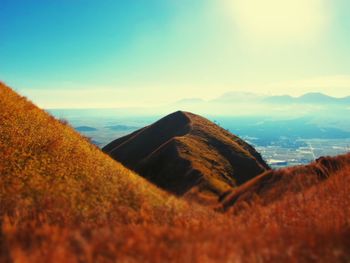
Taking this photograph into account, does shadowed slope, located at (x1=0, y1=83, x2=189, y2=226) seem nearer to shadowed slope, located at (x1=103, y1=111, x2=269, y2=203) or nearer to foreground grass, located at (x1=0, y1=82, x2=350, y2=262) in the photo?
foreground grass, located at (x1=0, y1=82, x2=350, y2=262)

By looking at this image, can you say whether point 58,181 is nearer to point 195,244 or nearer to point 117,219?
point 117,219

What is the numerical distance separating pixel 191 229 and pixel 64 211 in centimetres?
515

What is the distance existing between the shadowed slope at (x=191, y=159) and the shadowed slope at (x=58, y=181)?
2630 cm

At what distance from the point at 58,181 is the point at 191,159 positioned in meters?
50.2

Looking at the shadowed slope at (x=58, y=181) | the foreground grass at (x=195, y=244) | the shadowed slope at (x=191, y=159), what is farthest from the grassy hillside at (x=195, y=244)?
the shadowed slope at (x=191, y=159)

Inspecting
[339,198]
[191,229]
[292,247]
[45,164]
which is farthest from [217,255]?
[45,164]

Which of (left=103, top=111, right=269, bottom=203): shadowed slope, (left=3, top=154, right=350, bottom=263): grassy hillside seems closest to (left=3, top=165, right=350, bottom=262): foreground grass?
(left=3, top=154, right=350, bottom=263): grassy hillside

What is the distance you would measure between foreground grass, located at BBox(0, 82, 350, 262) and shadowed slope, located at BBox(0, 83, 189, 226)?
4 centimetres

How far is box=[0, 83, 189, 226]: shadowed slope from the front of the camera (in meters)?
10.8

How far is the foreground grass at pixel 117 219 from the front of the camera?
565 centimetres

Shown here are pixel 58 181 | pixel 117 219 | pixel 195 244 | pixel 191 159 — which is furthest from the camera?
pixel 191 159

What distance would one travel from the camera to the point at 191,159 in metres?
63.0

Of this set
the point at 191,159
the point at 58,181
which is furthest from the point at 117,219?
the point at 191,159

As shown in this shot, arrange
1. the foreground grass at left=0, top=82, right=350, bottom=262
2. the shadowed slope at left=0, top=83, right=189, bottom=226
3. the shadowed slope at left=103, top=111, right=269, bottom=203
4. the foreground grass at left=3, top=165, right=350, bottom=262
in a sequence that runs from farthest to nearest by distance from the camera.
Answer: the shadowed slope at left=103, top=111, right=269, bottom=203
the shadowed slope at left=0, top=83, right=189, bottom=226
the foreground grass at left=0, top=82, right=350, bottom=262
the foreground grass at left=3, top=165, right=350, bottom=262
